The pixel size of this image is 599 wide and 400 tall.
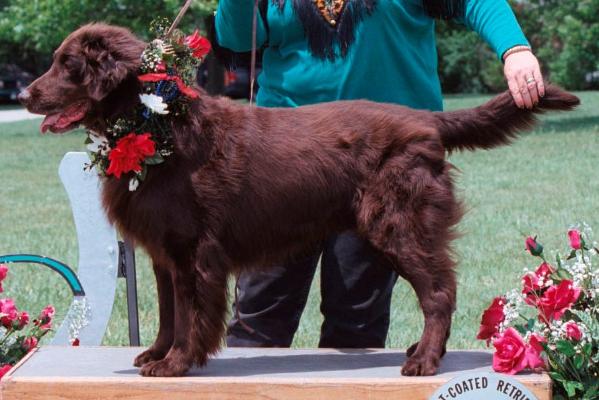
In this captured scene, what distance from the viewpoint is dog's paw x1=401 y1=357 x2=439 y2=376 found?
300 centimetres

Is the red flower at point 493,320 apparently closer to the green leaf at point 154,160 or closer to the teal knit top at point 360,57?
the teal knit top at point 360,57

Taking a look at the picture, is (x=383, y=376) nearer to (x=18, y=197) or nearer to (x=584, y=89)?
(x=18, y=197)

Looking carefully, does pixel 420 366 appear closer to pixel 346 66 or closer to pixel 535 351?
pixel 535 351

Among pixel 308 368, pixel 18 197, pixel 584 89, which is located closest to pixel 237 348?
pixel 308 368

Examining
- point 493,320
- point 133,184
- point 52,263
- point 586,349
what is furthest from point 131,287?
point 586,349

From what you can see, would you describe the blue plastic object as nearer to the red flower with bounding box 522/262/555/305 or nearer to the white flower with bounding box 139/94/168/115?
the white flower with bounding box 139/94/168/115

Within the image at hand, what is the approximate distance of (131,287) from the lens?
4.07 metres

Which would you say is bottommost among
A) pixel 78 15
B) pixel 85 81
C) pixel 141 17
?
pixel 78 15

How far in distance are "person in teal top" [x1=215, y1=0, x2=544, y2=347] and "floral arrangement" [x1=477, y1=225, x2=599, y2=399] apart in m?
0.54

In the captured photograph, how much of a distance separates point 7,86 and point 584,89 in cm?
2150

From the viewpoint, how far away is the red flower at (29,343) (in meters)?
3.63

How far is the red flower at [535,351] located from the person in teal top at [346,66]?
647mm

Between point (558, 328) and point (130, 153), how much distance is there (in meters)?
1.48

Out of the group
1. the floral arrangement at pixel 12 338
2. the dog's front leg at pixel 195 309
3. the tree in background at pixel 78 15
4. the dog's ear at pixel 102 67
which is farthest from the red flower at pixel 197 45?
the tree in background at pixel 78 15
